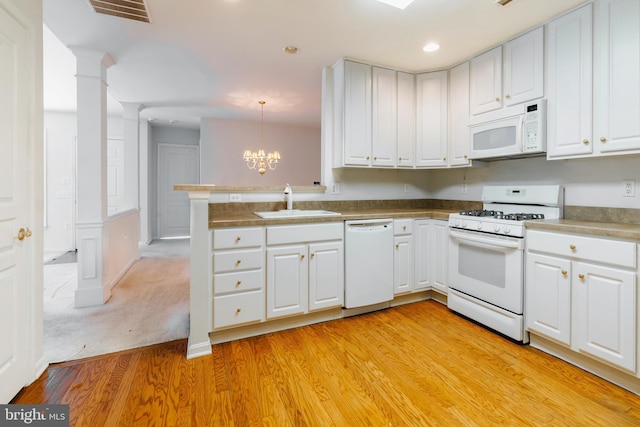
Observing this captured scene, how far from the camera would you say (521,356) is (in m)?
2.10

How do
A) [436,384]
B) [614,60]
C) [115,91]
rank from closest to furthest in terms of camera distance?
1. [436,384]
2. [614,60]
3. [115,91]

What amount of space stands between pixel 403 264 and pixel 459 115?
5.27ft

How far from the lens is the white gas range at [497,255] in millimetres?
2260

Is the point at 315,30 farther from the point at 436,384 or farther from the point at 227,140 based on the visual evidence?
the point at 227,140

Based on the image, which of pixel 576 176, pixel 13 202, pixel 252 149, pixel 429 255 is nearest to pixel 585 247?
pixel 576 176

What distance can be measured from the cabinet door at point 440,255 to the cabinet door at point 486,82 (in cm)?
114

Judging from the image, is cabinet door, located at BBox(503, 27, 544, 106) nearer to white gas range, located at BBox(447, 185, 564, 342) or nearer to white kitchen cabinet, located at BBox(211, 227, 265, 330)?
white gas range, located at BBox(447, 185, 564, 342)

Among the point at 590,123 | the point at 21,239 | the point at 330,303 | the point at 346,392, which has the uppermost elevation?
the point at 590,123

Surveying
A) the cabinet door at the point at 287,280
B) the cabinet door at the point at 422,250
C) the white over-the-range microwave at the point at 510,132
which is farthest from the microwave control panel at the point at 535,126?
the cabinet door at the point at 287,280

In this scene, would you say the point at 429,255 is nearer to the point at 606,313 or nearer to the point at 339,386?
the point at 606,313

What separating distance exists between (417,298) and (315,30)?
271cm

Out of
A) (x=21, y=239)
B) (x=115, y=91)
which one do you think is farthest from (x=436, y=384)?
(x=115, y=91)

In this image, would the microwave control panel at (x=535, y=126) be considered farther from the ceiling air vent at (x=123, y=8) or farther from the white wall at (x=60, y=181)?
the white wall at (x=60, y=181)

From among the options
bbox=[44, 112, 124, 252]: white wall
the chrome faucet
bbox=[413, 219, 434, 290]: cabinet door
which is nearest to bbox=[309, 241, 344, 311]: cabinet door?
the chrome faucet
